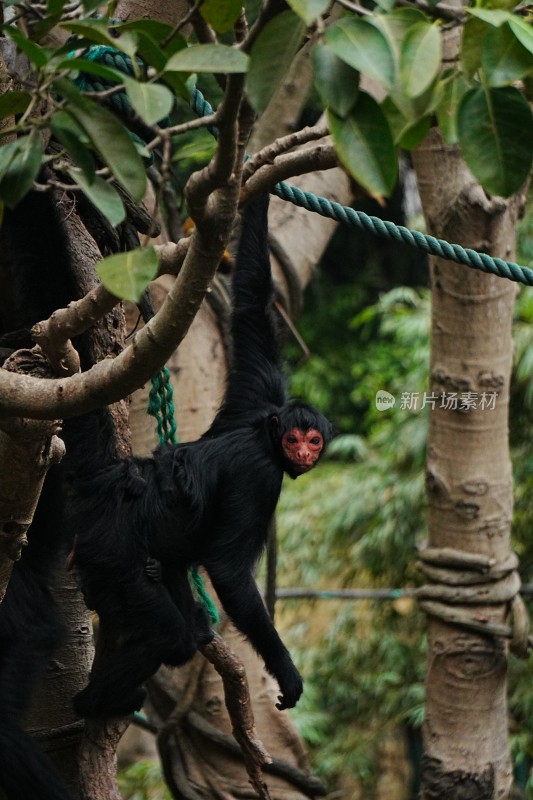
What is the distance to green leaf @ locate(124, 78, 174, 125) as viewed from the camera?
39.2 inches

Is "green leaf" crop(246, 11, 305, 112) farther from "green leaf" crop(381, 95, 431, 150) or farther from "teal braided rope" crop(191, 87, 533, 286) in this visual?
"teal braided rope" crop(191, 87, 533, 286)

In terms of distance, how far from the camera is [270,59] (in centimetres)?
99

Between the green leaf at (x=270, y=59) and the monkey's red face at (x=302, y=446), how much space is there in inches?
75.0

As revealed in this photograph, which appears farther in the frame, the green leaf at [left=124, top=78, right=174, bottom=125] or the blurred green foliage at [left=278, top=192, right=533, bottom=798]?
the blurred green foliage at [left=278, top=192, right=533, bottom=798]

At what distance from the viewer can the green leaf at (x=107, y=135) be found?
112cm

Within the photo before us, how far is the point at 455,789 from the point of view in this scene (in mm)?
3320

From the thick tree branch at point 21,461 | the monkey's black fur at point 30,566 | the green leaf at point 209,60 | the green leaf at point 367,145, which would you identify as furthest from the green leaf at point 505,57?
the monkey's black fur at point 30,566

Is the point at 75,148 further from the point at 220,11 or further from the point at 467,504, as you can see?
the point at 467,504

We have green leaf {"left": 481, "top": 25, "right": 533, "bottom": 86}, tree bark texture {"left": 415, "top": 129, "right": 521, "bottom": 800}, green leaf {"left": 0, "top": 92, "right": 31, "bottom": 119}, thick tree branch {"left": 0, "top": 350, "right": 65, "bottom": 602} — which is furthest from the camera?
tree bark texture {"left": 415, "top": 129, "right": 521, "bottom": 800}

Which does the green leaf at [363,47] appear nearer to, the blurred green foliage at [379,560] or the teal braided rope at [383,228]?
the teal braided rope at [383,228]

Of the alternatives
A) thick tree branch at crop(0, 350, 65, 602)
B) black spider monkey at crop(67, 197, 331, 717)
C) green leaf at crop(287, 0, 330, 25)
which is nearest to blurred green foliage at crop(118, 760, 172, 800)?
black spider monkey at crop(67, 197, 331, 717)

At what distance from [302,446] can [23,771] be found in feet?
3.62

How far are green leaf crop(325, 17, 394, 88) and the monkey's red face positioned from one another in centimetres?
192

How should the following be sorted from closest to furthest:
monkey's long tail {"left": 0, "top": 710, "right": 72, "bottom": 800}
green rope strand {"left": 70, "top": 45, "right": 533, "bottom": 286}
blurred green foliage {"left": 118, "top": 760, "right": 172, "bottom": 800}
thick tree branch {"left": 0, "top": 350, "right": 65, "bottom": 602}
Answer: thick tree branch {"left": 0, "top": 350, "right": 65, "bottom": 602}, green rope strand {"left": 70, "top": 45, "right": 533, "bottom": 286}, monkey's long tail {"left": 0, "top": 710, "right": 72, "bottom": 800}, blurred green foliage {"left": 118, "top": 760, "right": 172, "bottom": 800}
